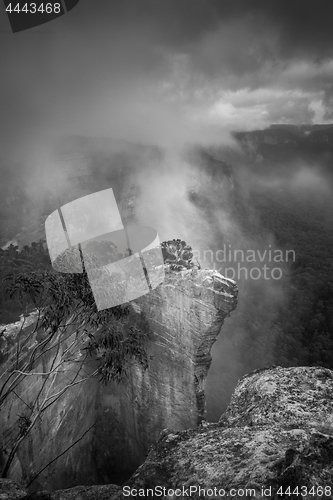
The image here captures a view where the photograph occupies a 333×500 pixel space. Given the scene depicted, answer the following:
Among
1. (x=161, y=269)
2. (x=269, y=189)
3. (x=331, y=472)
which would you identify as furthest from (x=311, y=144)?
(x=331, y=472)

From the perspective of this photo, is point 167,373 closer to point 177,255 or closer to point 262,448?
point 177,255

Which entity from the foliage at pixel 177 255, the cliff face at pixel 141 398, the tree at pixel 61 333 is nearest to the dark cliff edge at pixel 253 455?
the tree at pixel 61 333

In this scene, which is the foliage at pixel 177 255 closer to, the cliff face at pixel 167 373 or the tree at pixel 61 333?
the cliff face at pixel 167 373

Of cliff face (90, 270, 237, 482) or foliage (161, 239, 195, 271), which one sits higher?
foliage (161, 239, 195, 271)

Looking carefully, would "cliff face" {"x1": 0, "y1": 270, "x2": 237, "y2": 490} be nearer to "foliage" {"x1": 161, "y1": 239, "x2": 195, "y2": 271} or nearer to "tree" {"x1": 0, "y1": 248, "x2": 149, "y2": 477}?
"foliage" {"x1": 161, "y1": 239, "x2": 195, "y2": 271}

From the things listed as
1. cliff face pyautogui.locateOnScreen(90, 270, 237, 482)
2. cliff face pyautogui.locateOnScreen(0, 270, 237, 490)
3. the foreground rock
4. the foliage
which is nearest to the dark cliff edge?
the foreground rock

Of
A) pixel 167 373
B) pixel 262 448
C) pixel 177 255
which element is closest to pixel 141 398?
pixel 167 373

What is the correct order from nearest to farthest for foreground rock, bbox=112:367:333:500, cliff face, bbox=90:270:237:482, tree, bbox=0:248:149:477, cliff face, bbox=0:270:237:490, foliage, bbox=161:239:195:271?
foreground rock, bbox=112:367:333:500 → tree, bbox=0:248:149:477 → cliff face, bbox=0:270:237:490 → cliff face, bbox=90:270:237:482 → foliage, bbox=161:239:195:271

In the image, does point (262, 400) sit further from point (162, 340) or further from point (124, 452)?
point (124, 452)
